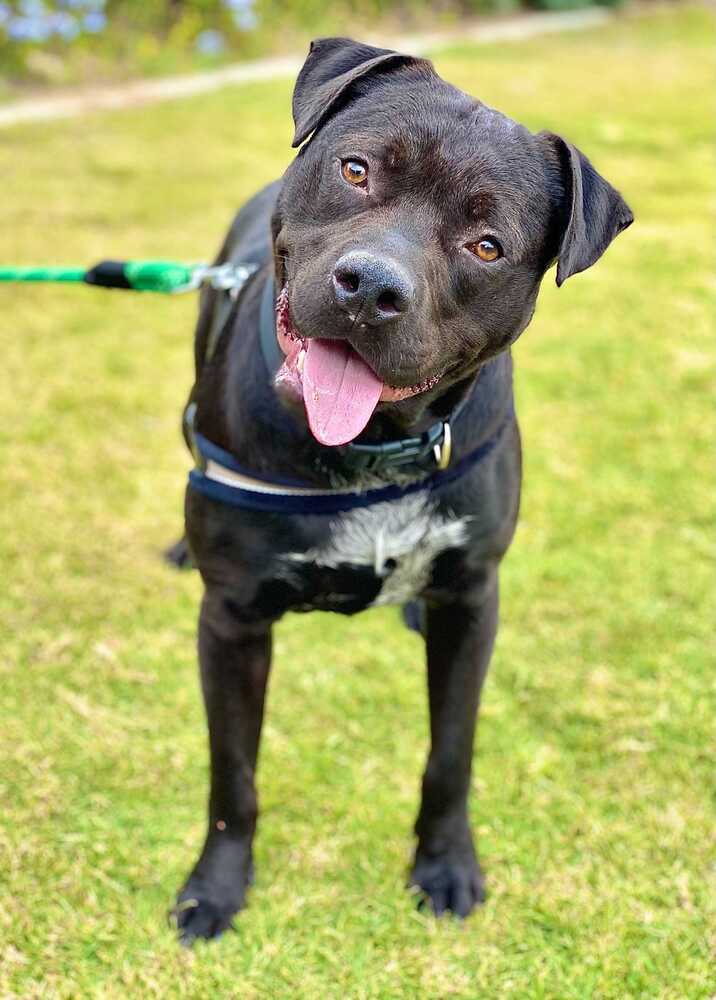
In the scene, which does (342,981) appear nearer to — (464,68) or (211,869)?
(211,869)

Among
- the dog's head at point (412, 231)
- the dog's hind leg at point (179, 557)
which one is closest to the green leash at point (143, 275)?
the dog's head at point (412, 231)

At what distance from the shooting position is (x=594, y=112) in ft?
Answer: 32.8

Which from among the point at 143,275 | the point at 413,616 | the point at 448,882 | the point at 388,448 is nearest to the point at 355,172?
the point at 388,448

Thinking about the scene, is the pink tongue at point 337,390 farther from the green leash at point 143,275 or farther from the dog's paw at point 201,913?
the dog's paw at point 201,913

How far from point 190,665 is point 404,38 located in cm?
954

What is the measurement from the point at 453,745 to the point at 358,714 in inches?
27.6

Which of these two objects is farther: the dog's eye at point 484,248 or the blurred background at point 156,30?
the blurred background at point 156,30

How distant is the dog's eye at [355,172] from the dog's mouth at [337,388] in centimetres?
28

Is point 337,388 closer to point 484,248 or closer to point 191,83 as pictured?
point 484,248

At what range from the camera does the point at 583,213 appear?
7.03 ft

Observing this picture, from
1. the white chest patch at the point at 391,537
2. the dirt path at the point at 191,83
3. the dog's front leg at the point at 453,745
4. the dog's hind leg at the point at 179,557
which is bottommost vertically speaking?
the dirt path at the point at 191,83

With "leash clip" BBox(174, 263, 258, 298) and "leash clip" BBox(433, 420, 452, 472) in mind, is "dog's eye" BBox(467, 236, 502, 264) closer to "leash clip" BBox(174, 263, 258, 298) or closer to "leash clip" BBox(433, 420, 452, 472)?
"leash clip" BBox(433, 420, 452, 472)

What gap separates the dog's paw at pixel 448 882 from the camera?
9.16 feet

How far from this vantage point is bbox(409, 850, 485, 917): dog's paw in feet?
9.16
